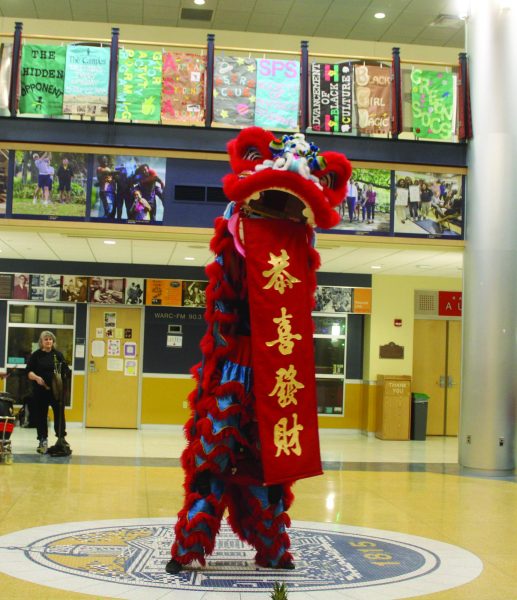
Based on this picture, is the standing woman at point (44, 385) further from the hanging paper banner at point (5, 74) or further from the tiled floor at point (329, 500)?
the hanging paper banner at point (5, 74)

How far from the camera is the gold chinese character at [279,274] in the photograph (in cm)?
411

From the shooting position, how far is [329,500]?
6773 mm

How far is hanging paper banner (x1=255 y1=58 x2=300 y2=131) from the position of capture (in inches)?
372

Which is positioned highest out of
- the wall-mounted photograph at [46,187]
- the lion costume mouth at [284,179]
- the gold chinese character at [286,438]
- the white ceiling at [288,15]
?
the white ceiling at [288,15]

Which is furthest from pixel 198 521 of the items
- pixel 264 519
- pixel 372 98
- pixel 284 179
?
pixel 372 98

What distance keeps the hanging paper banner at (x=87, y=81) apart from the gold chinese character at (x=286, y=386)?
19.7 feet

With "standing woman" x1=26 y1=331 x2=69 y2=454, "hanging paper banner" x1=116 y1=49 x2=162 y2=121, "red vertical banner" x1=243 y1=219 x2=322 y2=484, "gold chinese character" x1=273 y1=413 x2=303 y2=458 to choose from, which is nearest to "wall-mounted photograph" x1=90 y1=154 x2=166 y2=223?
"hanging paper banner" x1=116 y1=49 x2=162 y2=121

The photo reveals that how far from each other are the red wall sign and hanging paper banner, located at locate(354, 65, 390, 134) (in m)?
5.39

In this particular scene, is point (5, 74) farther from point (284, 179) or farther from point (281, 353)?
point (281, 353)

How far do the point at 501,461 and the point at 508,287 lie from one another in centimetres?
191

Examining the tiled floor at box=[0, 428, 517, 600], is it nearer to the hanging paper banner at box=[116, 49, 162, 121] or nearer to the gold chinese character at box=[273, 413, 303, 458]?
the gold chinese character at box=[273, 413, 303, 458]

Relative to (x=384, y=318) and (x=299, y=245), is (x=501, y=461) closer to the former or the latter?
(x=384, y=318)

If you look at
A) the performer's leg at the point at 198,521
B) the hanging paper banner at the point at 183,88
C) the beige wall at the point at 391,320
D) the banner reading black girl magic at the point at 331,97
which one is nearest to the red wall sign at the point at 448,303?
the beige wall at the point at 391,320

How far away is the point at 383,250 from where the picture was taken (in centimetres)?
1088
